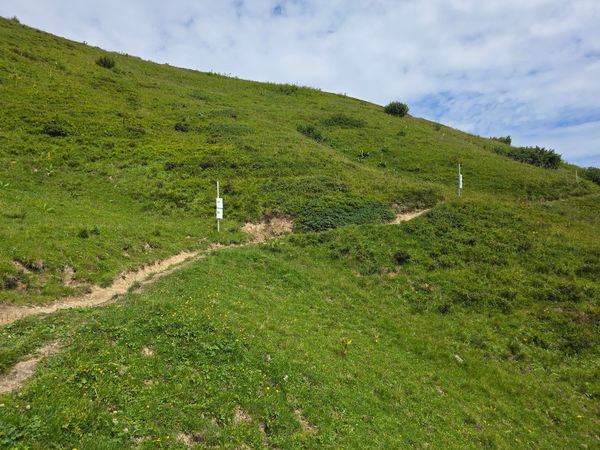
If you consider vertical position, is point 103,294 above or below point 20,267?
below

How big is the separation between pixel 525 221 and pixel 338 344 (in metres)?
19.3

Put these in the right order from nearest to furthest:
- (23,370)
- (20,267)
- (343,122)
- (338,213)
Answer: (23,370) → (20,267) → (338,213) → (343,122)

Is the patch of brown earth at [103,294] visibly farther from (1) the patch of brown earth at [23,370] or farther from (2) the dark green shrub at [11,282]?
(1) the patch of brown earth at [23,370]

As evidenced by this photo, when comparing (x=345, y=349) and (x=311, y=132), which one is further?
(x=311, y=132)

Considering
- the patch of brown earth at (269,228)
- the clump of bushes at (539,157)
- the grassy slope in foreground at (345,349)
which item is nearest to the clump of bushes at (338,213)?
the patch of brown earth at (269,228)

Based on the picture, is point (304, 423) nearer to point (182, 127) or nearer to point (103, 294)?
point (103, 294)

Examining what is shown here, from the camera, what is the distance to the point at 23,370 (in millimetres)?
9133

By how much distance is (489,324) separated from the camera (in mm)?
18516

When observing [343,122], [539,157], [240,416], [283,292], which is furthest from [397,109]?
[240,416]

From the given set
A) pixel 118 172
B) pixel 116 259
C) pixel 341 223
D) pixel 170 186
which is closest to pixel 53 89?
pixel 118 172

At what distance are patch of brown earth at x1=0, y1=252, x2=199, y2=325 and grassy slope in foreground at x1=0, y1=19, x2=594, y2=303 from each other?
51 centimetres

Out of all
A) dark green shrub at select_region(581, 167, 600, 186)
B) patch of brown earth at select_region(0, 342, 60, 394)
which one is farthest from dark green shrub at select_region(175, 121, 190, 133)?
dark green shrub at select_region(581, 167, 600, 186)

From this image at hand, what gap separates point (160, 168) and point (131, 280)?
1640 centimetres

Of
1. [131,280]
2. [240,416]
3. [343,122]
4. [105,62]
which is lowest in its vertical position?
[240,416]
